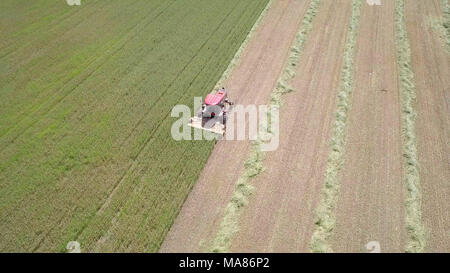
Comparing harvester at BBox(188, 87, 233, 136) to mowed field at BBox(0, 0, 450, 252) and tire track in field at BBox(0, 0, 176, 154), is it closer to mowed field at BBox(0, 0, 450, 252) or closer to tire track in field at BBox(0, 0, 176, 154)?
mowed field at BBox(0, 0, 450, 252)

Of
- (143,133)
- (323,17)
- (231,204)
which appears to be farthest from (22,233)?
(323,17)

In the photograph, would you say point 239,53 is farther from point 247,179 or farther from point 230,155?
point 247,179

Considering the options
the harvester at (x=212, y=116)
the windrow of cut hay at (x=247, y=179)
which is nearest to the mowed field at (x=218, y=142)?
the windrow of cut hay at (x=247, y=179)

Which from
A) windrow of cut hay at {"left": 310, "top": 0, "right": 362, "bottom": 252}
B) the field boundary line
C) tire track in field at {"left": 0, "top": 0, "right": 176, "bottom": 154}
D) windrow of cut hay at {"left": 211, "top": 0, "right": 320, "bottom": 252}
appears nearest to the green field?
tire track in field at {"left": 0, "top": 0, "right": 176, "bottom": 154}

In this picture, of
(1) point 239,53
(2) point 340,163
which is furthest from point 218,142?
(1) point 239,53

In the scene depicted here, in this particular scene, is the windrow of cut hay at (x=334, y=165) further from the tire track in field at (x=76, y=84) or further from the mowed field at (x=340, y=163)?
the tire track in field at (x=76, y=84)

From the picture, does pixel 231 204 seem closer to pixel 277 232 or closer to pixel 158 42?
pixel 277 232
